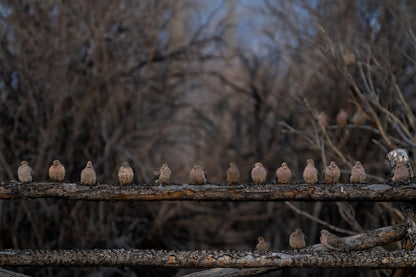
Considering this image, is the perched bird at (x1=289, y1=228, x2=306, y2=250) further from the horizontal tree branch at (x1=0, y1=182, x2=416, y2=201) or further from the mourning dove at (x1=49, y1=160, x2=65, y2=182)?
the mourning dove at (x1=49, y1=160, x2=65, y2=182)

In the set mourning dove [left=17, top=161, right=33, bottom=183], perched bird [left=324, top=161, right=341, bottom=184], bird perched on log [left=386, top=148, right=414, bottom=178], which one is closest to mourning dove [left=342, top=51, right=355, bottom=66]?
bird perched on log [left=386, top=148, right=414, bottom=178]

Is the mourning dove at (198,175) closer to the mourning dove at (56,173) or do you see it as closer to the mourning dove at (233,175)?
the mourning dove at (233,175)

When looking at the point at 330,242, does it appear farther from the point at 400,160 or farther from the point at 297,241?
the point at 400,160

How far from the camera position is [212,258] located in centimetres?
262

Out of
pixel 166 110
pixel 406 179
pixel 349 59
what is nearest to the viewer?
pixel 406 179

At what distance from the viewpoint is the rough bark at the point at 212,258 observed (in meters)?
2.59

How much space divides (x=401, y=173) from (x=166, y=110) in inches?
209

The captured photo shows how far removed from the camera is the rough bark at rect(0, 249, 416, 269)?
2588 millimetres

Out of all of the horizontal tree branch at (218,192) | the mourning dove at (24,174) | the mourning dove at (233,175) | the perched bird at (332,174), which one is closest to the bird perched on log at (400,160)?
the horizontal tree branch at (218,192)

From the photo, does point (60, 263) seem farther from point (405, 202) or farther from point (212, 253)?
point (405, 202)

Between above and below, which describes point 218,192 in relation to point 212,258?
above

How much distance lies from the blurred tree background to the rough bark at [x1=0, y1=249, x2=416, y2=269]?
1.59m

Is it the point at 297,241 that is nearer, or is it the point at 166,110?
the point at 297,241

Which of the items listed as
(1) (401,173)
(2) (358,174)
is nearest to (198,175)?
(2) (358,174)
